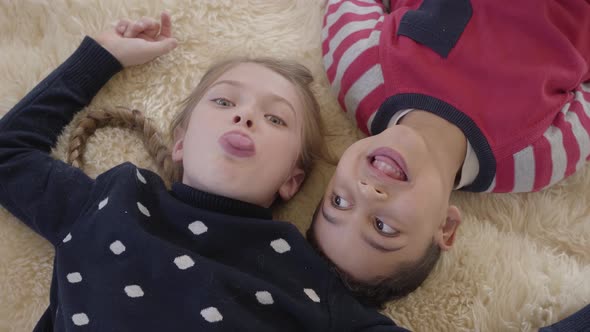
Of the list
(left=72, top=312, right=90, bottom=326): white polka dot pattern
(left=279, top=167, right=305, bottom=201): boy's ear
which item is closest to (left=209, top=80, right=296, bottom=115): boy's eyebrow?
(left=279, top=167, right=305, bottom=201): boy's ear

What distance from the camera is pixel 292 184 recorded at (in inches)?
39.9

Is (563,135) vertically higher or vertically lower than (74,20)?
lower

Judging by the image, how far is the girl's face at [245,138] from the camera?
878 mm

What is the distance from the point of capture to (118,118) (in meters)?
1.06

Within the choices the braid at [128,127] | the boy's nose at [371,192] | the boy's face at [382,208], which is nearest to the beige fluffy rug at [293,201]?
the braid at [128,127]

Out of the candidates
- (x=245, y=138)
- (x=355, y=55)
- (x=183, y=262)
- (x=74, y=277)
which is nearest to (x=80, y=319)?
(x=74, y=277)

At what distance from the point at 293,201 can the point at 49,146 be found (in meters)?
Answer: 0.51

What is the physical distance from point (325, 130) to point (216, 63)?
28 cm

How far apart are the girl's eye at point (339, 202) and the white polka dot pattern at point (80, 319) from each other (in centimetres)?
44

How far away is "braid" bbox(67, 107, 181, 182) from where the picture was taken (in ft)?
3.34

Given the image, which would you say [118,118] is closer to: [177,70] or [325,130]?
[177,70]

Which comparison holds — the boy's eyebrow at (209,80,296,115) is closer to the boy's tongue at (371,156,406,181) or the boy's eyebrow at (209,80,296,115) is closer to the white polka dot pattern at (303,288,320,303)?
the boy's tongue at (371,156,406,181)

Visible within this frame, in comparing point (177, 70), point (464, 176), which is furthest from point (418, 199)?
point (177, 70)

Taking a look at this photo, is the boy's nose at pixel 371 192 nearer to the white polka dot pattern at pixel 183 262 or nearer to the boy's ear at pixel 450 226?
the boy's ear at pixel 450 226
